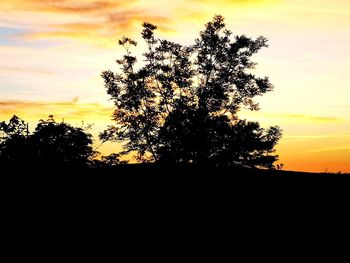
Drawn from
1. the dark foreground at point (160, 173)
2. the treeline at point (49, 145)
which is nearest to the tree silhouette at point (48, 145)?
the treeline at point (49, 145)

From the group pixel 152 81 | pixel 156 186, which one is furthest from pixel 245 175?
pixel 152 81

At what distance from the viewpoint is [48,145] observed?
41531 millimetres

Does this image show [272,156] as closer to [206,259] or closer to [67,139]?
[67,139]

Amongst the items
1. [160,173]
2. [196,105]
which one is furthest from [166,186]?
[196,105]

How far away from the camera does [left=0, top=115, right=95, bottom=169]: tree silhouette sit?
40.2m

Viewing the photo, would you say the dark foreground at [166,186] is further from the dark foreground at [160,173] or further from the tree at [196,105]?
the tree at [196,105]

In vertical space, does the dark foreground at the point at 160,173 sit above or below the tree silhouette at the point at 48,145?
below

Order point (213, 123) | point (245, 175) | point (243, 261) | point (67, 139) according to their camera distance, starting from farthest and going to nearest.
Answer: point (67, 139)
point (213, 123)
point (245, 175)
point (243, 261)

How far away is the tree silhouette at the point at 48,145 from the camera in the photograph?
1582 inches

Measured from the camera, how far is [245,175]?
1077 centimetres

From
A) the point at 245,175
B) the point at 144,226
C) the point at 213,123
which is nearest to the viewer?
the point at 144,226

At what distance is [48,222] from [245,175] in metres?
4.35

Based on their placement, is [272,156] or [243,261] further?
[272,156]

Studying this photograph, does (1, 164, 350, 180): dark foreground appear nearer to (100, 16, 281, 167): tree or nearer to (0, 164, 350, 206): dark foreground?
(0, 164, 350, 206): dark foreground
